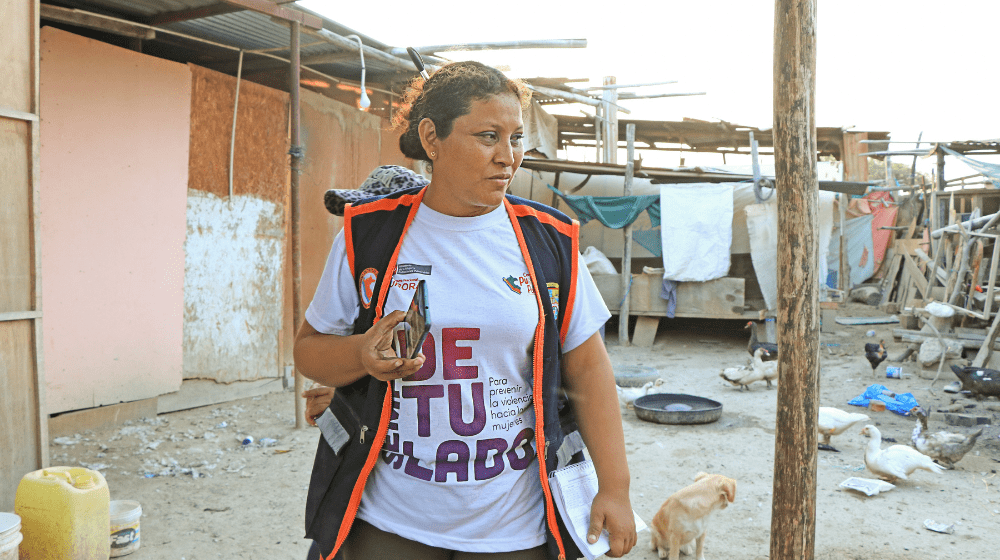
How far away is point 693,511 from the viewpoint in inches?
146

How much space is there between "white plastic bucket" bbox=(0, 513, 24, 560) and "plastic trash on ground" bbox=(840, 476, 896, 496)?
504cm

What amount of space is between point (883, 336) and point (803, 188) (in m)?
11.6

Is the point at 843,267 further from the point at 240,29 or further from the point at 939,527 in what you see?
the point at 240,29

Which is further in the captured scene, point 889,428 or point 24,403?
point 889,428

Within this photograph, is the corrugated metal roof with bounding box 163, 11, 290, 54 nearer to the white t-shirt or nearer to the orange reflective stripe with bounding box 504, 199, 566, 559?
the white t-shirt

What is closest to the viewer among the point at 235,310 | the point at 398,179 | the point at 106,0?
the point at 398,179

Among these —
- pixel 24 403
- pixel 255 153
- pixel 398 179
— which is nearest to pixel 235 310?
pixel 255 153

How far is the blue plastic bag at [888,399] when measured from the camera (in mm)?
7182

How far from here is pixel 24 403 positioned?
11.2 feet

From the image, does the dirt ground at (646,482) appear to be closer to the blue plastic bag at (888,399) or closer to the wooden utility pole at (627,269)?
the blue plastic bag at (888,399)

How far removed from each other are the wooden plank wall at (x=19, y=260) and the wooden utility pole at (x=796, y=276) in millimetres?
3548

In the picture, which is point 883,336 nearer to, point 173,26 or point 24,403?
point 173,26

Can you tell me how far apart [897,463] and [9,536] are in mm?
5458

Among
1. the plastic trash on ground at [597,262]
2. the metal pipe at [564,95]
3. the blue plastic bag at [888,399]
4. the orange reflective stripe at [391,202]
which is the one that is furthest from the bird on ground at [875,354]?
the orange reflective stripe at [391,202]
